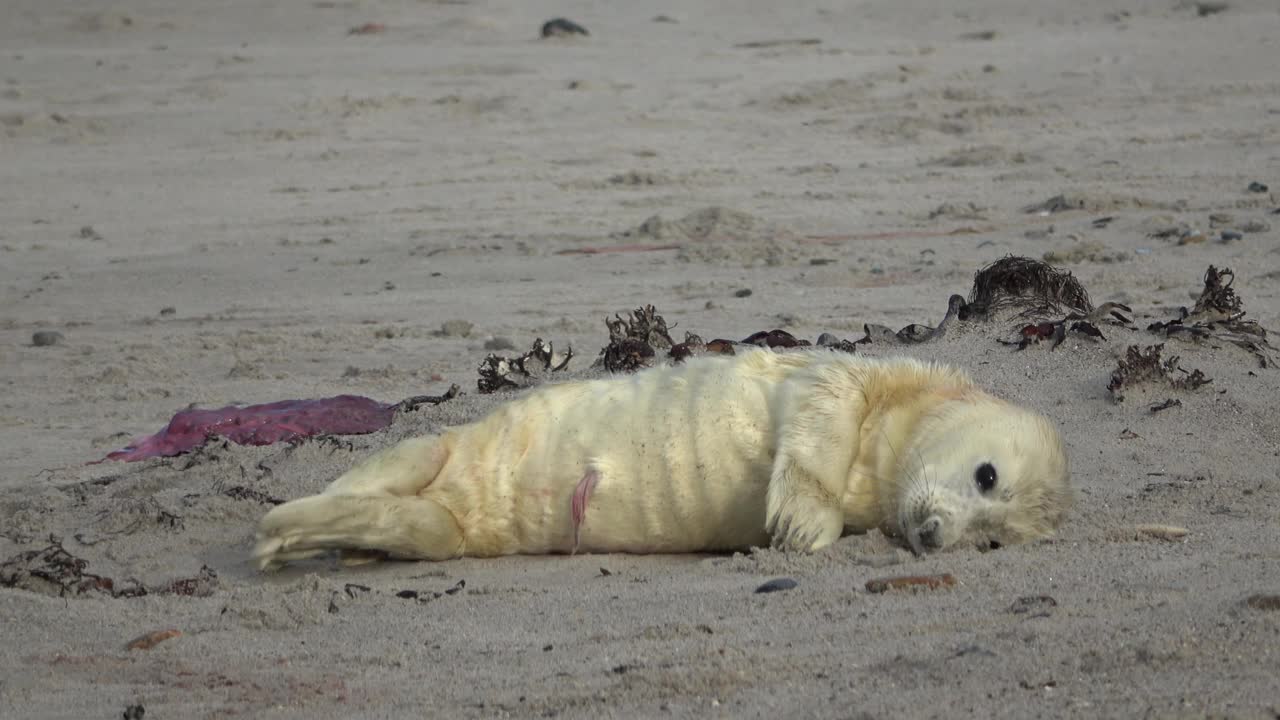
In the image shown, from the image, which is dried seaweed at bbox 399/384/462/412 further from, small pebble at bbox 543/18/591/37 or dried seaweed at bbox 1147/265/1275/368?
small pebble at bbox 543/18/591/37

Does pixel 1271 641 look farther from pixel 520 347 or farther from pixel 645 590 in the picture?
pixel 520 347

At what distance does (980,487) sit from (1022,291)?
2.03 meters

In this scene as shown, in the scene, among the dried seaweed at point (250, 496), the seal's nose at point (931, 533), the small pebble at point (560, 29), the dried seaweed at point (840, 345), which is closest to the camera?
the seal's nose at point (931, 533)

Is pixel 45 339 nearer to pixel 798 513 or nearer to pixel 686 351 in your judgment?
pixel 686 351

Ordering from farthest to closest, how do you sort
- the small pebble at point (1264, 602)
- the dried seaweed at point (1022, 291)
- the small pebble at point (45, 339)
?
the small pebble at point (45, 339)
the dried seaweed at point (1022, 291)
the small pebble at point (1264, 602)

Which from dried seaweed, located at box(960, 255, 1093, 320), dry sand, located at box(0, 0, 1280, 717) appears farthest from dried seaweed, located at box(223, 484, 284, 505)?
dried seaweed, located at box(960, 255, 1093, 320)

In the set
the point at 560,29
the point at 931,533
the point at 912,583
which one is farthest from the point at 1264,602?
the point at 560,29

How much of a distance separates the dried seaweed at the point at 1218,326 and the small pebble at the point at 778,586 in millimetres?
2429

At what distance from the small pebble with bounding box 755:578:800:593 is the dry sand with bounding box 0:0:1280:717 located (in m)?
0.06

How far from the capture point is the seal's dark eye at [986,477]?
12.4ft

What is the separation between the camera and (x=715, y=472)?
3.92 m

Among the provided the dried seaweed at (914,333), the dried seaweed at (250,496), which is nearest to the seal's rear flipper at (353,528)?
the dried seaweed at (250,496)

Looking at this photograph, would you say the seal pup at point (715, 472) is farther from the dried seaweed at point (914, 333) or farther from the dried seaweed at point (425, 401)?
the dried seaweed at point (914, 333)

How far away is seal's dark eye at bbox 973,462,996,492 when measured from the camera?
12.4ft
